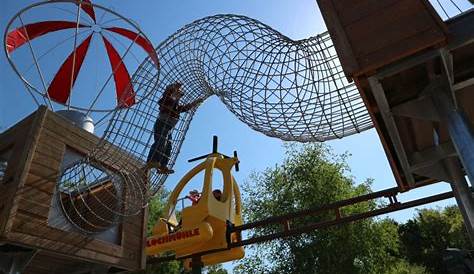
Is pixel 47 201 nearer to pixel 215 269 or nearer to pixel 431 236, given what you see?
pixel 215 269

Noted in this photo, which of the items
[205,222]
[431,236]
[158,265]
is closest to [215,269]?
[158,265]

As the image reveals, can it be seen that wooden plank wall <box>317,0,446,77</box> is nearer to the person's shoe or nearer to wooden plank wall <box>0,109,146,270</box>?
the person's shoe

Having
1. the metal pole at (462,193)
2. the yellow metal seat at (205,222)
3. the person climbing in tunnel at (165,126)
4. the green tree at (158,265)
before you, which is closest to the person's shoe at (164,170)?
the person climbing in tunnel at (165,126)

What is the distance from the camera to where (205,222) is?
5.55m

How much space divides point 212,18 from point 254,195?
1686cm

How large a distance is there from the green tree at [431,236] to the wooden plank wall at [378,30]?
23.2 metres

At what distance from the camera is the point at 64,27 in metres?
7.94

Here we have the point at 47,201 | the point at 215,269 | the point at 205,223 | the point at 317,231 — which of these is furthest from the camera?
the point at 215,269

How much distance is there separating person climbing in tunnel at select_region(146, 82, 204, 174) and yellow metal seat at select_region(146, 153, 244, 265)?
968 mm

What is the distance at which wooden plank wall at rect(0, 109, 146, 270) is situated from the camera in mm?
4840

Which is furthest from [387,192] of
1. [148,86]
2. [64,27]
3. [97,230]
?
[64,27]

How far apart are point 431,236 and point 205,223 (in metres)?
23.0

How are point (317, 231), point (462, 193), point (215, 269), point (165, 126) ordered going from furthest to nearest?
point (215, 269) < point (317, 231) < point (165, 126) < point (462, 193)

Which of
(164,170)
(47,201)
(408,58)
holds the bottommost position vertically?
(408,58)
